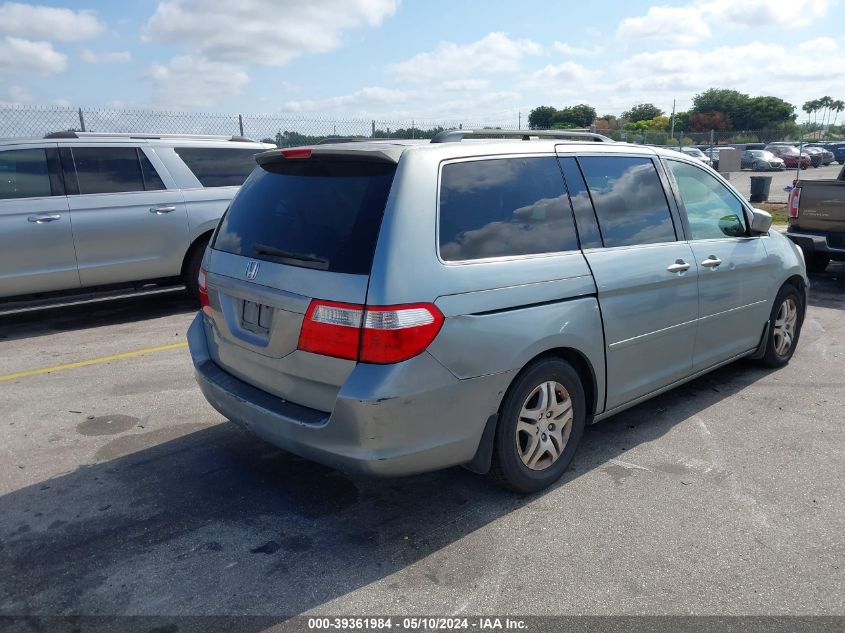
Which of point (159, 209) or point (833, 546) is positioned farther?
point (159, 209)

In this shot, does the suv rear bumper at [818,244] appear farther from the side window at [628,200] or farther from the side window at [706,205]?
the side window at [628,200]

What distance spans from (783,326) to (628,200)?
2.42 metres

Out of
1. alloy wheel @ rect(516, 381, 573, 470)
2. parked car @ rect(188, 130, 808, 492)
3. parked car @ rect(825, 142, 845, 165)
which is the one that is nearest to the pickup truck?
parked car @ rect(188, 130, 808, 492)

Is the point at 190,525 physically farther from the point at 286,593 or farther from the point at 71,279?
the point at 71,279

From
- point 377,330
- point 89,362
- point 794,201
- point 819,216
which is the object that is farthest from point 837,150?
point 377,330

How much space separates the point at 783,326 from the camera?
19.0 feet

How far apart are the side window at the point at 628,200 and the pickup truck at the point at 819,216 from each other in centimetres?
587

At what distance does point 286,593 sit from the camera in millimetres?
2928

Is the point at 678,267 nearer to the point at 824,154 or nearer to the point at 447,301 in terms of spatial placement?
the point at 447,301

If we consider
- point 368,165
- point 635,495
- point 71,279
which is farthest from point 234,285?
point 71,279

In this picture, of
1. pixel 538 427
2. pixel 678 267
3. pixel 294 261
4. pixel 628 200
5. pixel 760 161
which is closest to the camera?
pixel 294 261

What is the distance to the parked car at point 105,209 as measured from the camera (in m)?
7.00

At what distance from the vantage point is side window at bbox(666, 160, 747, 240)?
15.6 ft

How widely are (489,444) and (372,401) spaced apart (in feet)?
2.38
